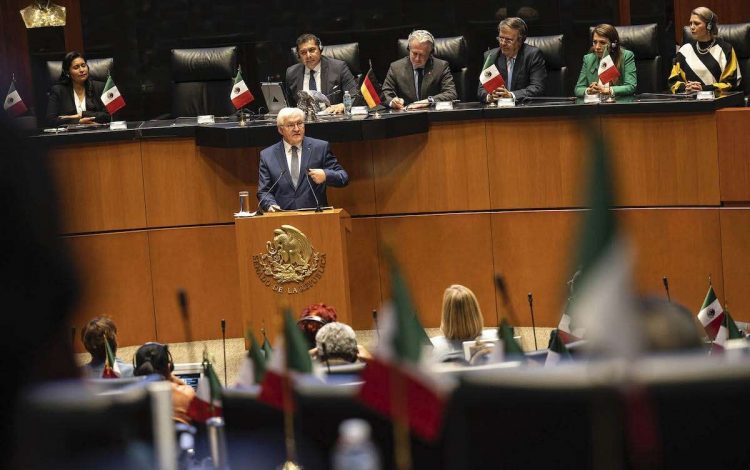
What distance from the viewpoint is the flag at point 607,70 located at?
787cm

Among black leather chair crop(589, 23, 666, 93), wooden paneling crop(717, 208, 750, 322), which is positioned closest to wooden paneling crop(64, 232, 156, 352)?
wooden paneling crop(717, 208, 750, 322)

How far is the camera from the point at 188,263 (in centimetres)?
779

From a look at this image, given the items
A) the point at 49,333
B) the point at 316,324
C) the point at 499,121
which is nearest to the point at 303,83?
the point at 499,121

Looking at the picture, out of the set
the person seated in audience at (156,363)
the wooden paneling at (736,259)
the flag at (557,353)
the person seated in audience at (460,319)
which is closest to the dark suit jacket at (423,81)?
the wooden paneling at (736,259)

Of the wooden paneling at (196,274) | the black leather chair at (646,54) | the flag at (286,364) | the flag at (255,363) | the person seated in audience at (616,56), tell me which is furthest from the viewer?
the black leather chair at (646,54)

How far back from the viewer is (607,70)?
7.89m

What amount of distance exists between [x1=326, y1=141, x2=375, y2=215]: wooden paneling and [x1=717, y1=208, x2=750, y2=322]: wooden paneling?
81.8 inches

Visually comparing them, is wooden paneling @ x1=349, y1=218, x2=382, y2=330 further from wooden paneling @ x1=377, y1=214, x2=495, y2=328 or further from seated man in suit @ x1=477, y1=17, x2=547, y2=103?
seated man in suit @ x1=477, y1=17, x2=547, y2=103

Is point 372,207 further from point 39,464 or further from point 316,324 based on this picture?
point 39,464

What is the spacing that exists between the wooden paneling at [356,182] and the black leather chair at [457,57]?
66.2 inches

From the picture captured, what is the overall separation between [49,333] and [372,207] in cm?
637

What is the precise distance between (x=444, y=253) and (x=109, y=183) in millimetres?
2089

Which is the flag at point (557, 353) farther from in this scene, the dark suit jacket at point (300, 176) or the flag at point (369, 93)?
the flag at point (369, 93)

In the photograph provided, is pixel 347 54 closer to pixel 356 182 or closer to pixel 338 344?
pixel 356 182
